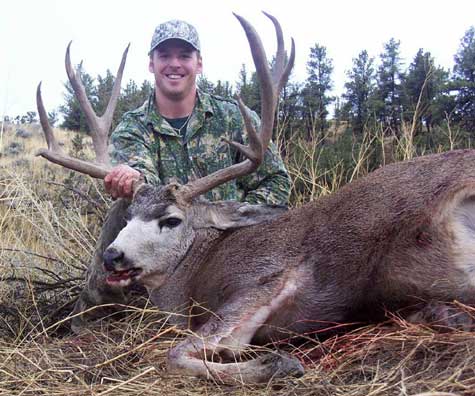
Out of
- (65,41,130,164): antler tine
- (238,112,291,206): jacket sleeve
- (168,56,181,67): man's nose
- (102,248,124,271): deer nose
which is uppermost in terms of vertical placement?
(168,56,181,67): man's nose

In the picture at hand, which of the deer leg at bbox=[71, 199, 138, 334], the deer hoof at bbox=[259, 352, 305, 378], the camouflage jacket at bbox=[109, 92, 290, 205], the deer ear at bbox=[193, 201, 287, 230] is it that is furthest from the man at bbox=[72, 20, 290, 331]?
the deer hoof at bbox=[259, 352, 305, 378]

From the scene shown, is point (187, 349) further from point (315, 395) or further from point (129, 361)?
point (315, 395)

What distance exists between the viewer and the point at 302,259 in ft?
12.6

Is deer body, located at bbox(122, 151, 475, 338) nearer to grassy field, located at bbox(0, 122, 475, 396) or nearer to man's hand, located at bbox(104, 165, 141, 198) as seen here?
grassy field, located at bbox(0, 122, 475, 396)

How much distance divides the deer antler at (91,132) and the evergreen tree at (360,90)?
7.77 m

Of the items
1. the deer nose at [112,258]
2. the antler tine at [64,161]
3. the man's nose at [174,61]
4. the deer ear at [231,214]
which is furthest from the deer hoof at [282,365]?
the man's nose at [174,61]

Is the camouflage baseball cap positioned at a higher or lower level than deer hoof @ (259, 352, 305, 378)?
higher

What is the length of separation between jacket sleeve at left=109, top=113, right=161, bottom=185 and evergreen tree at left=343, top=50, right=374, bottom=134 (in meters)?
7.10

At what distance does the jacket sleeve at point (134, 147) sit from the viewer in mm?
5352

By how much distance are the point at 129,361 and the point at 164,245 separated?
99 cm

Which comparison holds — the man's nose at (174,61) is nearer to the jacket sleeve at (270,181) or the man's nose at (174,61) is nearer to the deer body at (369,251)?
the jacket sleeve at (270,181)

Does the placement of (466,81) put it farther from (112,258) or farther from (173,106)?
(112,258)

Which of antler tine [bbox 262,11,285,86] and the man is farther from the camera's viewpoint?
the man

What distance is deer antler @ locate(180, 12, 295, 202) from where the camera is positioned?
3.98 meters
